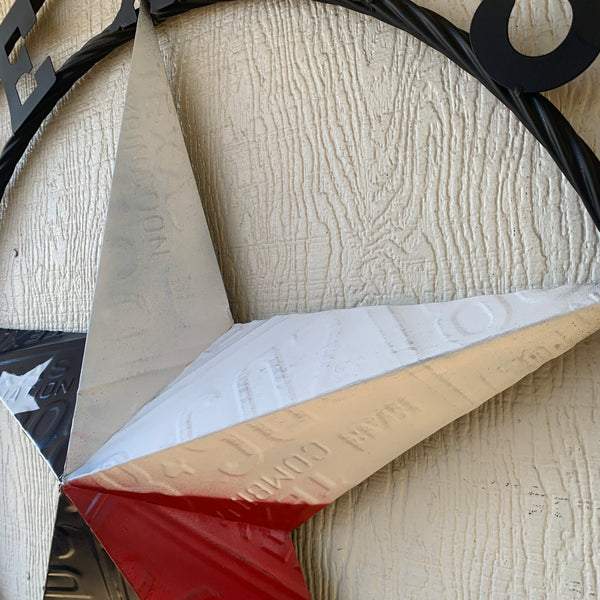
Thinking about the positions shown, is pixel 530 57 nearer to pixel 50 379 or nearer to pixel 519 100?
pixel 519 100

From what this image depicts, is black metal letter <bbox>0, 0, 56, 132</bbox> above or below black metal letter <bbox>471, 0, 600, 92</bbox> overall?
above

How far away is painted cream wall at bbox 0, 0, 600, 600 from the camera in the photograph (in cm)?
31

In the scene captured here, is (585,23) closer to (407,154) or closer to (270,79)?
(407,154)

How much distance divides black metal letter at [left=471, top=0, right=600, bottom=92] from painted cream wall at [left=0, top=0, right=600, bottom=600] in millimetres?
32

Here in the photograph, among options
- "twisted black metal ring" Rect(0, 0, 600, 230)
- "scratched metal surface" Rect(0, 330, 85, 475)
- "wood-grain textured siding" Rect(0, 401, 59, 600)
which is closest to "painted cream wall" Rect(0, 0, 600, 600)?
"twisted black metal ring" Rect(0, 0, 600, 230)

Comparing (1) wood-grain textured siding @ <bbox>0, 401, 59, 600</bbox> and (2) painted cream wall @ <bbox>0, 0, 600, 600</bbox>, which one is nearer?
(2) painted cream wall @ <bbox>0, 0, 600, 600</bbox>

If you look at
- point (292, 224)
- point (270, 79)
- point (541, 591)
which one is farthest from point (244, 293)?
point (541, 591)

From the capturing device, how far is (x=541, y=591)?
31cm

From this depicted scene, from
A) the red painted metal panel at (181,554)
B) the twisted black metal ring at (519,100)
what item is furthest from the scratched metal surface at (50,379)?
the twisted black metal ring at (519,100)

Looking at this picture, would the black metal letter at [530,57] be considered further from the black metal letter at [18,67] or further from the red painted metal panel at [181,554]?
the black metal letter at [18,67]

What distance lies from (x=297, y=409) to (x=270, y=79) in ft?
0.89

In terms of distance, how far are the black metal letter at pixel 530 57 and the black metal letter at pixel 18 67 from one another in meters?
0.44

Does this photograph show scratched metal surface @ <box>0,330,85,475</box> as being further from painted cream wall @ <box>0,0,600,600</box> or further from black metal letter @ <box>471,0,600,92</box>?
black metal letter @ <box>471,0,600,92</box>

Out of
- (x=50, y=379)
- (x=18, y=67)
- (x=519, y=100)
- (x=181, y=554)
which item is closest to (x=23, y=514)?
(x=50, y=379)
